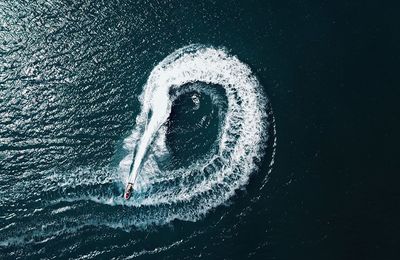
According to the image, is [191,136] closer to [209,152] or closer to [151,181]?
[209,152]

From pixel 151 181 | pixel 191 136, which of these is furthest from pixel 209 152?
pixel 151 181

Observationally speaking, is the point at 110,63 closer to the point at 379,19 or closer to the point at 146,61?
the point at 146,61

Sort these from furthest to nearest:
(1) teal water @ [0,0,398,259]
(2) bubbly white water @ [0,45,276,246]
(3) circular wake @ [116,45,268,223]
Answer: (3) circular wake @ [116,45,268,223] < (2) bubbly white water @ [0,45,276,246] < (1) teal water @ [0,0,398,259]

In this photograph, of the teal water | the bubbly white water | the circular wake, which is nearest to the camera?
the teal water

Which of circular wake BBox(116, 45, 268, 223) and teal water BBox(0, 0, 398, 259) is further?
circular wake BBox(116, 45, 268, 223)
